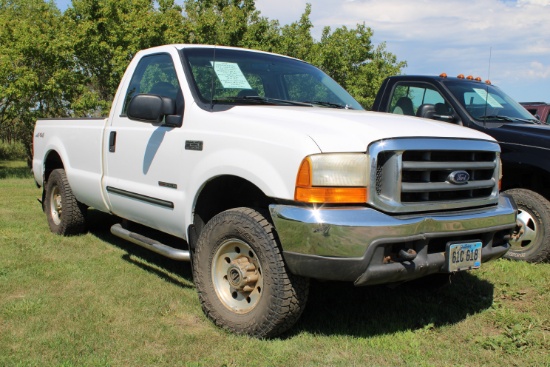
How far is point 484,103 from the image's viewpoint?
6.42m

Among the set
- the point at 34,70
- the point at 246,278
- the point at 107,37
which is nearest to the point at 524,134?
the point at 246,278

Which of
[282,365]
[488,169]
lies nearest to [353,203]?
[282,365]

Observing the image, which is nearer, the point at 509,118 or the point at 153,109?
the point at 153,109

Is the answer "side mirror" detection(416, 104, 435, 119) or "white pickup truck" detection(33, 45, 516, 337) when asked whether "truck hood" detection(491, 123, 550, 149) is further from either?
"white pickup truck" detection(33, 45, 516, 337)

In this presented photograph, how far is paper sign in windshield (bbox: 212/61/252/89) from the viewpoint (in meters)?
4.43

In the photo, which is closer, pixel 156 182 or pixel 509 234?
pixel 509 234

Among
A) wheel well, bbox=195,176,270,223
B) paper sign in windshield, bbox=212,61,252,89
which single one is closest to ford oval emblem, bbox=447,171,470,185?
wheel well, bbox=195,176,270,223

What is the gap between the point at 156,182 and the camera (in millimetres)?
4512

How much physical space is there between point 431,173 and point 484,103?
3.32m

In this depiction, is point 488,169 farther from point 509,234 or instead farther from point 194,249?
point 194,249

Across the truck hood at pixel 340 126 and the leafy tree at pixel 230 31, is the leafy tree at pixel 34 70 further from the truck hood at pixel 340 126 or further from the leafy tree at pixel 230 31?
the truck hood at pixel 340 126

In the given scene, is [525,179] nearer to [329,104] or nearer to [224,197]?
[329,104]

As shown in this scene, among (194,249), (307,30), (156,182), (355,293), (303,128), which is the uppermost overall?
(307,30)

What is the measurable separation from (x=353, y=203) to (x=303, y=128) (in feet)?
1.83
